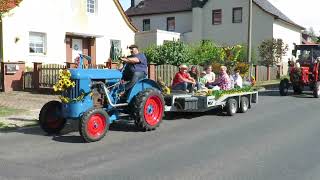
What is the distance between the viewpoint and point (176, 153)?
851cm

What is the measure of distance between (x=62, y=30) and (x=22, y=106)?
11946 mm

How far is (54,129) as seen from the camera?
34.6 feet

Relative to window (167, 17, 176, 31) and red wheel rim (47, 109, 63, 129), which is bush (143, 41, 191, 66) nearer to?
red wheel rim (47, 109, 63, 129)

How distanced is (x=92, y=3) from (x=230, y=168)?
2251 centimetres

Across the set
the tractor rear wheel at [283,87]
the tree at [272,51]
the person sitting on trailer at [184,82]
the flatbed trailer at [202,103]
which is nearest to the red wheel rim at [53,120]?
the flatbed trailer at [202,103]

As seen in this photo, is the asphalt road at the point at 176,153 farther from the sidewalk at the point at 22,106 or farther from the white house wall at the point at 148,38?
the white house wall at the point at 148,38

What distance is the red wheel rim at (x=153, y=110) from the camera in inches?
423

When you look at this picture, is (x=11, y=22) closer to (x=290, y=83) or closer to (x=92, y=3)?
(x=92, y=3)

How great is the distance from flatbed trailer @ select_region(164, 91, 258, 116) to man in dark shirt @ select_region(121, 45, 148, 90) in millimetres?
1450

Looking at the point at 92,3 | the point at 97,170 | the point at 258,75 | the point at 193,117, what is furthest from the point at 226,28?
the point at 97,170

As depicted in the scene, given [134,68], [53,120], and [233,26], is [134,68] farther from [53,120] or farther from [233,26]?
[233,26]

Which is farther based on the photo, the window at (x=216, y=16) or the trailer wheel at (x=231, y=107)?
the window at (x=216, y=16)

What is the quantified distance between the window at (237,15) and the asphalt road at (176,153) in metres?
30.9

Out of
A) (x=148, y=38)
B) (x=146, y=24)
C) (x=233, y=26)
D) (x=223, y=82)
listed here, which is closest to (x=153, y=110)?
(x=223, y=82)
